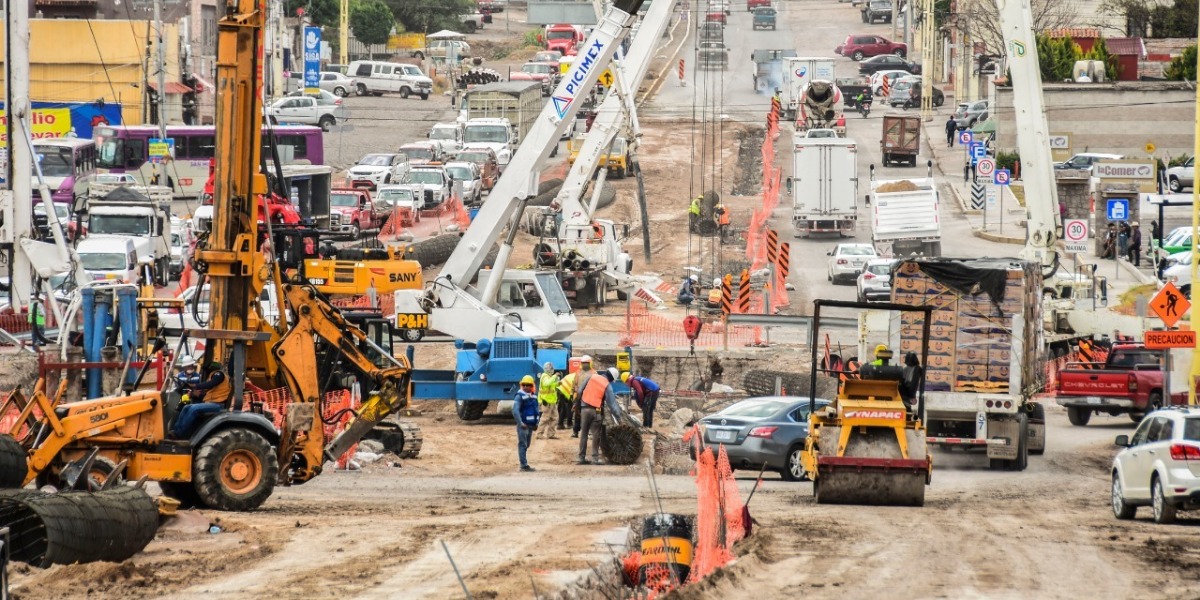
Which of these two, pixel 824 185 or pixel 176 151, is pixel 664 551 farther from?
pixel 176 151

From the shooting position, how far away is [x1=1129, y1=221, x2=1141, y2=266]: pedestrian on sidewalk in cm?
5162

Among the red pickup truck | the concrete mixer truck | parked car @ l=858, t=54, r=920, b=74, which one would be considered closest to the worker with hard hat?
the red pickup truck

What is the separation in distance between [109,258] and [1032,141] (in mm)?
22608

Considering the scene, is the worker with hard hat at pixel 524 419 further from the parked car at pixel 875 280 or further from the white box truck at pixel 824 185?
the white box truck at pixel 824 185

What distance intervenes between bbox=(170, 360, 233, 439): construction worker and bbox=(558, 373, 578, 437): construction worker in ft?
33.1

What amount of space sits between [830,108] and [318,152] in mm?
18275

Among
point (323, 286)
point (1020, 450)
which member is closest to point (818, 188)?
point (323, 286)

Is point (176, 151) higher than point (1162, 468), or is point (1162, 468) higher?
point (176, 151)

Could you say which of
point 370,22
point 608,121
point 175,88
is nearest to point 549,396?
point 608,121

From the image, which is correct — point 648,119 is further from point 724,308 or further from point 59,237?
point 59,237

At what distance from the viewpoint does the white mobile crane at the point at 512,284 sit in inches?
1242

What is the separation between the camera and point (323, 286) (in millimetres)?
34094

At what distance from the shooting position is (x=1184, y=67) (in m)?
72.9

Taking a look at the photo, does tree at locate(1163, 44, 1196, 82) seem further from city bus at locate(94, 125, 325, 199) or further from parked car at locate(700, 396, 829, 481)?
parked car at locate(700, 396, 829, 481)
